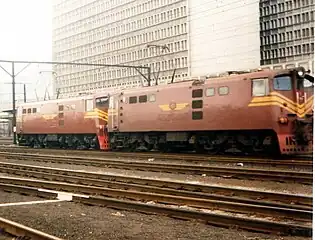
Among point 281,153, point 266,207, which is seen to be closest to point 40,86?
point 281,153

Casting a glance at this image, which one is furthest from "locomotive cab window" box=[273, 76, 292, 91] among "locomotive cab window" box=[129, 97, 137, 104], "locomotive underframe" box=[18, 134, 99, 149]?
"locomotive underframe" box=[18, 134, 99, 149]

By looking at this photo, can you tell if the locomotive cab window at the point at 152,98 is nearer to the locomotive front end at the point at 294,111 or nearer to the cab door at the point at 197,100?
the cab door at the point at 197,100

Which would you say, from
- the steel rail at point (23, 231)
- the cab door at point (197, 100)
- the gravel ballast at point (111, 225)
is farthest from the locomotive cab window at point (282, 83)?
the steel rail at point (23, 231)

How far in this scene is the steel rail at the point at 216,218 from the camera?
236 inches

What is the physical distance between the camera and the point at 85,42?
32062 mm

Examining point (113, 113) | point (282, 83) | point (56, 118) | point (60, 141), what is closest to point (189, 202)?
point (282, 83)

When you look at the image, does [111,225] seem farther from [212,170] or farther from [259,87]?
[259,87]

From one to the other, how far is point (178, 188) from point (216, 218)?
3638mm

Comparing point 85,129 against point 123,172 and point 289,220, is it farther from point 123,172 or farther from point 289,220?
point 289,220

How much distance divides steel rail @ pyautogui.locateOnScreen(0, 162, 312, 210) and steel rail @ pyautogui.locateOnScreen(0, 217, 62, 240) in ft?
11.7

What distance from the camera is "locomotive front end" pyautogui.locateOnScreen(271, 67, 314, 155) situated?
16062mm

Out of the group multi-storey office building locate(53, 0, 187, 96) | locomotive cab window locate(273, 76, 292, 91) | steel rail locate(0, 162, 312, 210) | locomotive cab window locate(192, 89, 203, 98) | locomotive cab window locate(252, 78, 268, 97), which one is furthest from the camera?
multi-storey office building locate(53, 0, 187, 96)

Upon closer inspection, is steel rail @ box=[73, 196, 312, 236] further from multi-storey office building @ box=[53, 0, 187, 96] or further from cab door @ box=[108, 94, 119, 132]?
multi-storey office building @ box=[53, 0, 187, 96]

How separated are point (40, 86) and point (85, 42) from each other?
1434 centimetres
